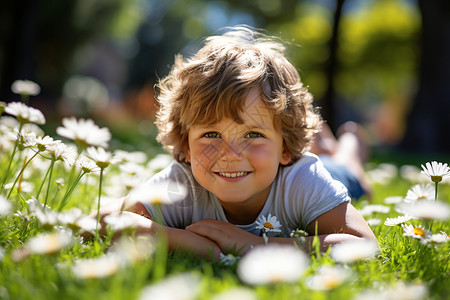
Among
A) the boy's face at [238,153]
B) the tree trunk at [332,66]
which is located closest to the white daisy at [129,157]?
the boy's face at [238,153]

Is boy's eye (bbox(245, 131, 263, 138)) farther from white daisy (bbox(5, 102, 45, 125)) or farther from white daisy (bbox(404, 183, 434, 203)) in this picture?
white daisy (bbox(5, 102, 45, 125))

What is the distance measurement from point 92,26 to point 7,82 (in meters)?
7.05

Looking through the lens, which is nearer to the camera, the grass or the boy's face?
the grass

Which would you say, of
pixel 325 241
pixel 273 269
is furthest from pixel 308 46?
pixel 273 269

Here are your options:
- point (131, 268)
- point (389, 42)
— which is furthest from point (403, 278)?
point (389, 42)

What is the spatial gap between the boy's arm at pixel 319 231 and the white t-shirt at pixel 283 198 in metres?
0.06

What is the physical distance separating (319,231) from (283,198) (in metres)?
0.22

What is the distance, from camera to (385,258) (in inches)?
55.1

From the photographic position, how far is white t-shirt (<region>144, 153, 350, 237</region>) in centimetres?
176

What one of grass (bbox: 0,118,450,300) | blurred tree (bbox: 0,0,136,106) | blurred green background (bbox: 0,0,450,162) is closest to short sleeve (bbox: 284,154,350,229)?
grass (bbox: 0,118,450,300)

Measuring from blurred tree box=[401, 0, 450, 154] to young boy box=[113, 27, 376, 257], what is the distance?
7.28m

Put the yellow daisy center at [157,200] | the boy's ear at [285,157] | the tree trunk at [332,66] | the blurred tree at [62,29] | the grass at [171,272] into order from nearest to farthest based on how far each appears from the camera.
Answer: the grass at [171,272], the yellow daisy center at [157,200], the boy's ear at [285,157], the tree trunk at [332,66], the blurred tree at [62,29]

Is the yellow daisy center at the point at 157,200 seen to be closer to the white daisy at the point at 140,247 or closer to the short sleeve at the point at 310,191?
the white daisy at the point at 140,247

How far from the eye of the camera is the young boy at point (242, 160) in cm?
157
